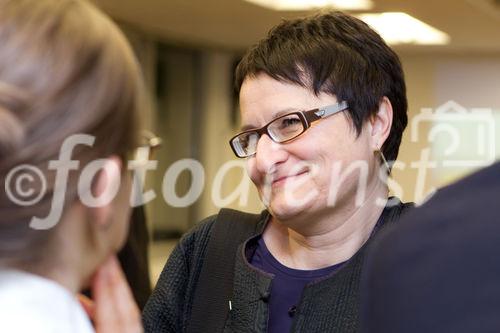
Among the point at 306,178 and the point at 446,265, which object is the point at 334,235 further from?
the point at 446,265

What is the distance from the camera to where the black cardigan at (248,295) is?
1.34m

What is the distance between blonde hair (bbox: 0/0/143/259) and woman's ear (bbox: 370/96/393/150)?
76cm

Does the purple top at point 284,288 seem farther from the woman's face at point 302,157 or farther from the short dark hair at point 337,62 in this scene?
the short dark hair at point 337,62

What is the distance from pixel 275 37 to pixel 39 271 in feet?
2.75

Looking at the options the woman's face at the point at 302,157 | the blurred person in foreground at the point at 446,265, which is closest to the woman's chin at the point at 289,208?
the woman's face at the point at 302,157

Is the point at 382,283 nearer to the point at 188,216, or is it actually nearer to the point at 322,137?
the point at 322,137

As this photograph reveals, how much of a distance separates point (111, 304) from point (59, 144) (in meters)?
0.24

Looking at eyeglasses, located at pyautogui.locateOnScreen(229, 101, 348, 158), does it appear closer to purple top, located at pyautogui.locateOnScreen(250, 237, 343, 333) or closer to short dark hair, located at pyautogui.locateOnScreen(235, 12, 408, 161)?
short dark hair, located at pyautogui.locateOnScreen(235, 12, 408, 161)

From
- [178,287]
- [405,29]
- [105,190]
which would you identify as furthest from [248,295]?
[405,29]

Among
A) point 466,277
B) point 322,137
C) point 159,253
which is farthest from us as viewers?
point 159,253

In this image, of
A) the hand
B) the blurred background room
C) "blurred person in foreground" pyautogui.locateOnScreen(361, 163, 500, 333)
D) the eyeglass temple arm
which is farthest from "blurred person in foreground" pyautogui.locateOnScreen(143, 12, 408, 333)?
the blurred background room

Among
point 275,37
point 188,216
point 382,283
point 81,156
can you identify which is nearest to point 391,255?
point 382,283

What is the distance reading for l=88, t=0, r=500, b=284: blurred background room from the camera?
6848 millimetres

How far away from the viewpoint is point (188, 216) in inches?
346
